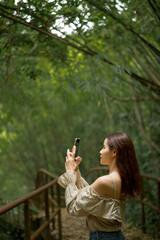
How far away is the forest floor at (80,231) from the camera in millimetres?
3674

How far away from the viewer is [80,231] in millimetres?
4465

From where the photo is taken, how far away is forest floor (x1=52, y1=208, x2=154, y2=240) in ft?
12.1

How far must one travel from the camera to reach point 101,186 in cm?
164

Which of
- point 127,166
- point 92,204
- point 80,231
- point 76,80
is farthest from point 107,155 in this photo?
point 80,231

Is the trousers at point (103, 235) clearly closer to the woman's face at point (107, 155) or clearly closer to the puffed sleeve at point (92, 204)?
the puffed sleeve at point (92, 204)

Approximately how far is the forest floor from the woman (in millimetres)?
1999

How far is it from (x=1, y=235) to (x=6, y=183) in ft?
23.4

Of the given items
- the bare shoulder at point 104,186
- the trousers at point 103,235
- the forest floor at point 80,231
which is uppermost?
the bare shoulder at point 104,186

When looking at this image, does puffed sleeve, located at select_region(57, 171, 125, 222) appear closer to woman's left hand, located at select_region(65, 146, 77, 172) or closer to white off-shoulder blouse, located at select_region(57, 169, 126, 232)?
white off-shoulder blouse, located at select_region(57, 169, 126, 232)

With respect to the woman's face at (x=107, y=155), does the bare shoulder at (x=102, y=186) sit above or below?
below

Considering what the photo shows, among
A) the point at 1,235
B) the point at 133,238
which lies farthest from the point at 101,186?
the point at 1,235

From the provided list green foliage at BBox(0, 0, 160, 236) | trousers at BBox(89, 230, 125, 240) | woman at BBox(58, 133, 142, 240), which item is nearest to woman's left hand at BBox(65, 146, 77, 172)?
woman at BBox(58, 133, 142, 240)

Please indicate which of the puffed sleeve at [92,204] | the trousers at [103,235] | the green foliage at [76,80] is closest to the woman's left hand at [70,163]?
the puffed sleeve at [92,204]

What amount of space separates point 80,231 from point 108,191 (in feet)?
10.2
